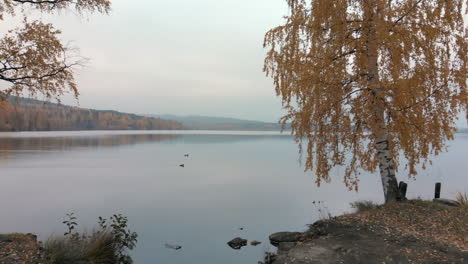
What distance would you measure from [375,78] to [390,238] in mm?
5497

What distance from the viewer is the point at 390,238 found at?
7.96m

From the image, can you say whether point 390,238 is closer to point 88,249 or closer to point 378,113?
point 378,113

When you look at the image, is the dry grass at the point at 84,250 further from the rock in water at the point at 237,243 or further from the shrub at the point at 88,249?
the rock in water at the point at 237,243

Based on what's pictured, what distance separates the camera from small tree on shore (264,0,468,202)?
29.7 ft

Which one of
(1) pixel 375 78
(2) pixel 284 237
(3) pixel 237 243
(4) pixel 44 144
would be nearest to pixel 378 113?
(1) pixel 375 78

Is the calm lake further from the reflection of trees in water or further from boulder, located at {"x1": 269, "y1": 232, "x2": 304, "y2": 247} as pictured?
the reflection of trees in water

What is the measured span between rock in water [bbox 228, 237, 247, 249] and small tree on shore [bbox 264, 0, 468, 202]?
4895mm

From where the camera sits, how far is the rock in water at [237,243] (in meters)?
12.6

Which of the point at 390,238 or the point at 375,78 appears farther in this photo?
the point at 375,78

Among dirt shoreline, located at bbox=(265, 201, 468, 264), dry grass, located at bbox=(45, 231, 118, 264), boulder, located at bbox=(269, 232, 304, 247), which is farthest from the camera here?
boulder, located at bbox=(269, 232, 304, 247)

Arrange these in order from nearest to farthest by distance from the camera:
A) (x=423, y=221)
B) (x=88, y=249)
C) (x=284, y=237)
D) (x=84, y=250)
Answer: (x=84, y=250) → (x=88, y=249) → (x=423, y=221) → (x=284, y=237)

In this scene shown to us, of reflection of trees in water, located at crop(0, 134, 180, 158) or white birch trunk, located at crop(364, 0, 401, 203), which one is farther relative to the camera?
reflection of trees in water, located at crop(0, 134, 180, 158)

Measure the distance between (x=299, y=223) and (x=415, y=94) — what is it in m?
10.1

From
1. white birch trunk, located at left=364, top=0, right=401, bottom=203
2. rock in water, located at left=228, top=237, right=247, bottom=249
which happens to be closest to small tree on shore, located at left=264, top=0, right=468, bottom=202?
white birch trunk, located at left=364, top=0, right=401, bottom=203
